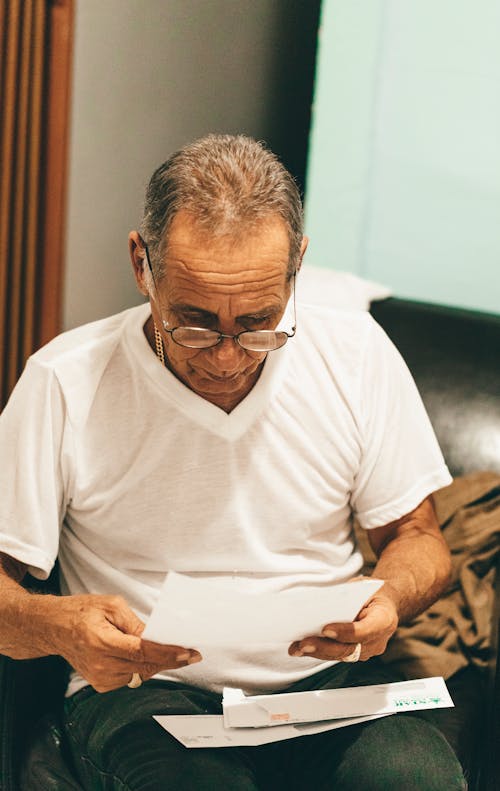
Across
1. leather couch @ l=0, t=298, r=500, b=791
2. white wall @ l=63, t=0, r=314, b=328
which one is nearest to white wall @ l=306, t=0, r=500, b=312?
white wall @ l=63, t=0, r=314, b=328

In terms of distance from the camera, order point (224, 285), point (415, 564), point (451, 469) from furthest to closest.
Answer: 1. point (451, 469)
2. point (415, 564)
3. point (224, 285)

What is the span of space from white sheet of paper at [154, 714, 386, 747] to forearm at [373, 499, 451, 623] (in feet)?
0.66

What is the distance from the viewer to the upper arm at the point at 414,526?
1712 mm

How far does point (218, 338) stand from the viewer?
56.2 inches

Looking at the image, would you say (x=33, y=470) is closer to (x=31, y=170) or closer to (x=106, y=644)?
(x=106, y=644)

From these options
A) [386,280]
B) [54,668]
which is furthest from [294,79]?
[54,668]

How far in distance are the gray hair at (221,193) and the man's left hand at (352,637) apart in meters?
0.51

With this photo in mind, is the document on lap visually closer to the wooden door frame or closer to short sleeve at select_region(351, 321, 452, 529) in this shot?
short sleeve at select_region(351, 321, 452, 529)

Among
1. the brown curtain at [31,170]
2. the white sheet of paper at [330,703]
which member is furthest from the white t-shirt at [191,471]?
the brown curtain at [31,170]

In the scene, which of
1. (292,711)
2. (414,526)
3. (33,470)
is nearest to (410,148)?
(414,526)

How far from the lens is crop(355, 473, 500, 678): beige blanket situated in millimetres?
1900

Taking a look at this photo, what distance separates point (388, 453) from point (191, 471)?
34cm

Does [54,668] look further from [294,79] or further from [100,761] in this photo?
[294,79]

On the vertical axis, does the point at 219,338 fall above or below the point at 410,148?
below
